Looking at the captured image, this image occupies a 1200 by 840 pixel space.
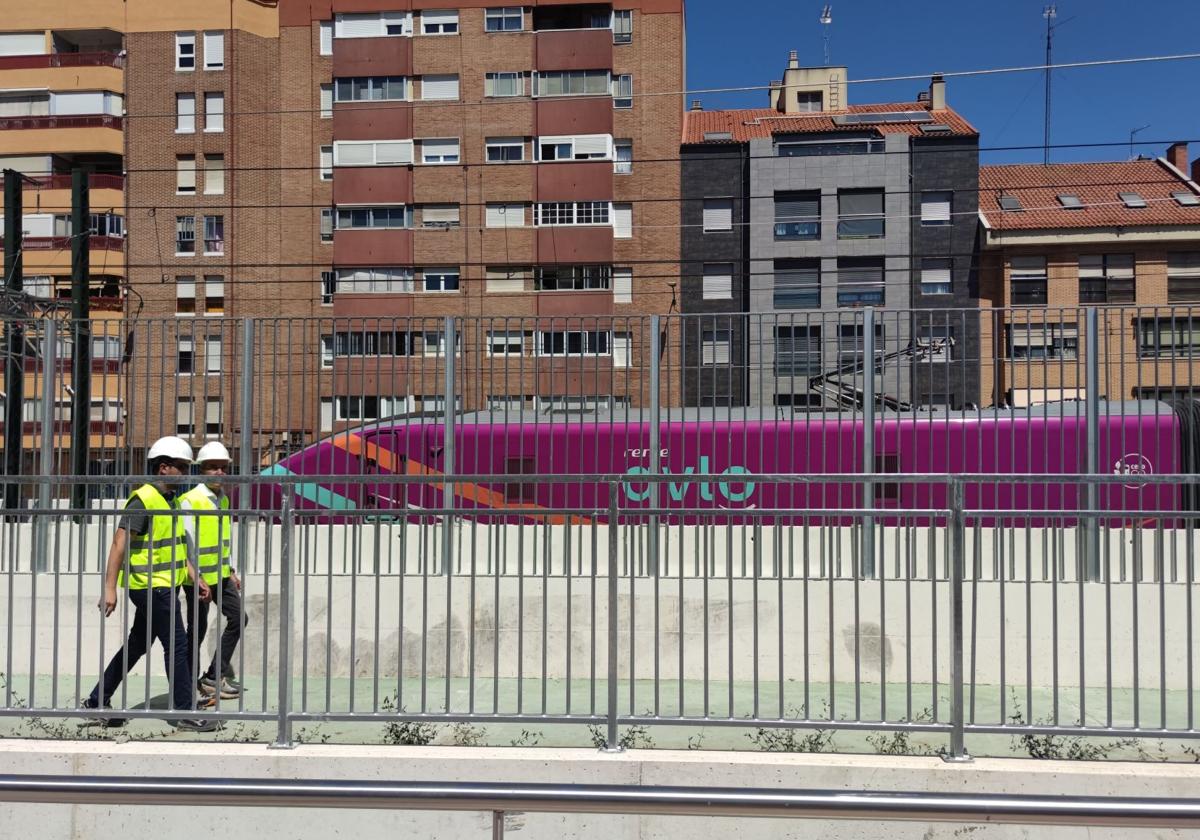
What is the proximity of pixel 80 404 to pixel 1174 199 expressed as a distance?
43123 millimetres

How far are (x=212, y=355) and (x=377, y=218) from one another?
34.4 metres

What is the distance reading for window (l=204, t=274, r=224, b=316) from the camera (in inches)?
1702

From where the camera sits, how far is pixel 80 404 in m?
10.0

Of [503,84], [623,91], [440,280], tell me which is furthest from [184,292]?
[623,91]

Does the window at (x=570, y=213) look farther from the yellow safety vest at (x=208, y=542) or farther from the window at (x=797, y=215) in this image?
the yellow safety vest at (x=208, y=542)

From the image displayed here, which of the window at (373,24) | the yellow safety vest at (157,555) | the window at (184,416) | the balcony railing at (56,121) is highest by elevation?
the window at (373,24)

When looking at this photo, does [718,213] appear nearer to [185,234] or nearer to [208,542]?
[185,234]

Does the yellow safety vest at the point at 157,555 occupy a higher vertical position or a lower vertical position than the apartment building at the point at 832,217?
lower

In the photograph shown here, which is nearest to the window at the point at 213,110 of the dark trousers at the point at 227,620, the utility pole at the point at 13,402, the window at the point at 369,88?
the window at the point at 369,88

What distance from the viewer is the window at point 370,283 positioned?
1660 inches

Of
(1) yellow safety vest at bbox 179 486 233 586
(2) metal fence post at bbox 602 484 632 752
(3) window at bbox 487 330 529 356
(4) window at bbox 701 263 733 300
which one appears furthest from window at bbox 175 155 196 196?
(2) metal fence post at bbox 602 484 632 752

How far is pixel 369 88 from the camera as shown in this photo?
43188 millimetres

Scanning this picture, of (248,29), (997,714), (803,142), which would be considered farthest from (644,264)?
(997,714)

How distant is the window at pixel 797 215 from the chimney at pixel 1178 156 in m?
16.0
